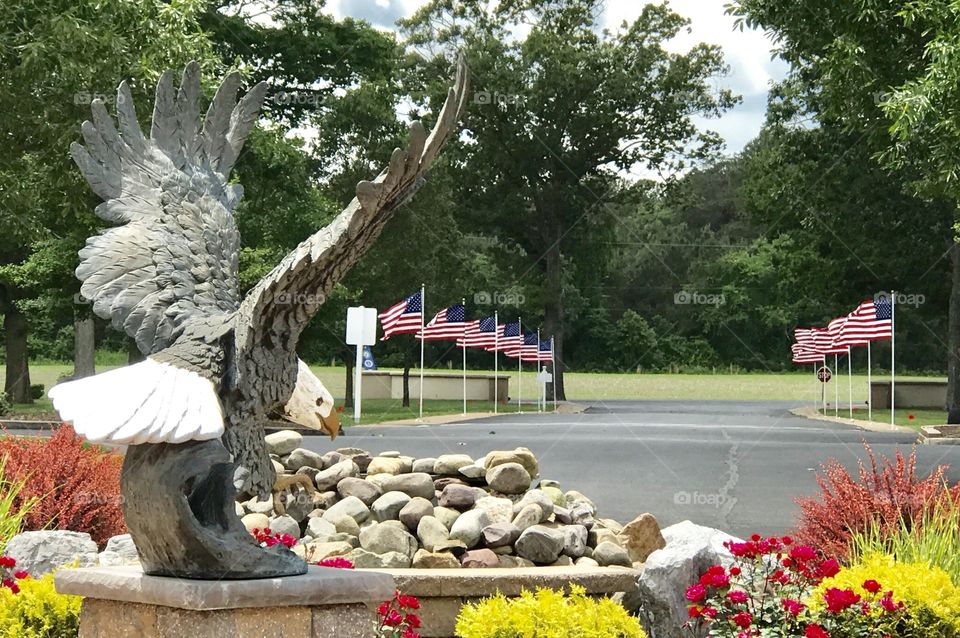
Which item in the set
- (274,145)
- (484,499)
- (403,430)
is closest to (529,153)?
(274,145)

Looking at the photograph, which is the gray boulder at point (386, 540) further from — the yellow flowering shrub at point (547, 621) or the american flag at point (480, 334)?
the american flag at point (480, 334)

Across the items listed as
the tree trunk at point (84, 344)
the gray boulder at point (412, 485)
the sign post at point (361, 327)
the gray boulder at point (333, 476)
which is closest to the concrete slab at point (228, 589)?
the gray boulder at point (412, 485)

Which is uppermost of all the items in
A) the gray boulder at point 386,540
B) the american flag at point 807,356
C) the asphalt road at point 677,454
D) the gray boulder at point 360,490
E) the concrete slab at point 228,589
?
the american flag at point 807,356

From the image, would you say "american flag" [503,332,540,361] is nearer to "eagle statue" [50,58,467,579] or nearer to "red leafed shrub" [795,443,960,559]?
"red leafed shrub" [795,443,960,559]

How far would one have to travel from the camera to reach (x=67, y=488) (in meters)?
9.34

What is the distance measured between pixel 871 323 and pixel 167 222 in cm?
2784

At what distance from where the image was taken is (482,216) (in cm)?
4944

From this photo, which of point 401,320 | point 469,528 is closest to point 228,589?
point 469,528

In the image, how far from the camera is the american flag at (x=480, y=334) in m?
37.5

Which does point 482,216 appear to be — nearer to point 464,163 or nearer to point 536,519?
point 464,163

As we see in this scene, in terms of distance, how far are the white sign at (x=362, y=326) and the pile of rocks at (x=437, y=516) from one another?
61.4 feet

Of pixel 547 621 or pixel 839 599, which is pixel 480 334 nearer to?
pixel 839 599

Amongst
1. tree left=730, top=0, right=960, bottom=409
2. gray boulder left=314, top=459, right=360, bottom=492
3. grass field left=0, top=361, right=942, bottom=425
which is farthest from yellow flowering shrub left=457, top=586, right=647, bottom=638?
grass field left=0, top=361, right=942, bottom=425

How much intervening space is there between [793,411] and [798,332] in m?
6.85
